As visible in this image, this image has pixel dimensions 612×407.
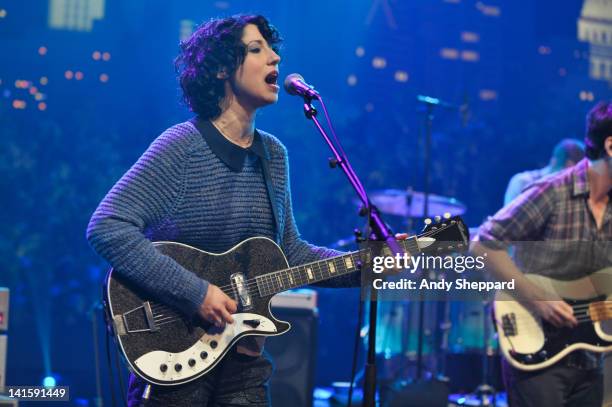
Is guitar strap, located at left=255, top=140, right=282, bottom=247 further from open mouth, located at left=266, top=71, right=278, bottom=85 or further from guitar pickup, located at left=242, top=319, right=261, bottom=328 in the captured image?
guitar pickup, located at left=242, top=319, right=261, bottom=328

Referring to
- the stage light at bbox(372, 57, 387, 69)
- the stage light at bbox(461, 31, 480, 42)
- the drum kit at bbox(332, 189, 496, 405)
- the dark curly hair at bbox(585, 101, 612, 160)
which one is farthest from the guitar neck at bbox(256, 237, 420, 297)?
the stage light at bbox(461, 31, 480, 42)

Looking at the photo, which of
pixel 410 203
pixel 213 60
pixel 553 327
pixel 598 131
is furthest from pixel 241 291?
pixel 410 203

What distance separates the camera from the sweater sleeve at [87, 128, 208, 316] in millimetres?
2971

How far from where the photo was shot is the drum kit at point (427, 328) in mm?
7766

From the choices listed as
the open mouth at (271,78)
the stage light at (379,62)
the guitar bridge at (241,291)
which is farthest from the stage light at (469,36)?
the guitar bridge at (241,291)

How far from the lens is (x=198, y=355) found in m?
3.03

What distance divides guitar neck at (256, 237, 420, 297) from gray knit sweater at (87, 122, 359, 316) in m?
0.06

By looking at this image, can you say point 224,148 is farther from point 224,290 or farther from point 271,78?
point 224,290

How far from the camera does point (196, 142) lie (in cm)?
322

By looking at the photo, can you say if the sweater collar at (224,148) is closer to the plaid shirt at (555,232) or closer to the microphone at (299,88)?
the microphone at (299,88)

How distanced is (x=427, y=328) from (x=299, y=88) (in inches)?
214

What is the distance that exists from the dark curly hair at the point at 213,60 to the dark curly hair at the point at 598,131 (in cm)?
193

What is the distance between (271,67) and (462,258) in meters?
1.23

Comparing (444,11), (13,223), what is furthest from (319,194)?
(13,223)
